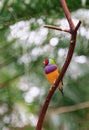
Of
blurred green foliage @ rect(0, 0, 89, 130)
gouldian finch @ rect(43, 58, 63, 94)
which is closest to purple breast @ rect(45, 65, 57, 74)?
gouldian finch @ rect(43, 58, 63, 94)

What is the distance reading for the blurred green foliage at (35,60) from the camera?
875 mm

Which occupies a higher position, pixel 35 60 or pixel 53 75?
pixel 53 75

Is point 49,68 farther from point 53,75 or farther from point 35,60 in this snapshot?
point 35,60

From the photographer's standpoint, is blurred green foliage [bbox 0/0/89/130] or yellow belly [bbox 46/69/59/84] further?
blurred green foliage [bbox 0/0/89/130]

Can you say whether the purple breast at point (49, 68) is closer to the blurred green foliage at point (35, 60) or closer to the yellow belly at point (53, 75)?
the yellow belly at point (53, 75)

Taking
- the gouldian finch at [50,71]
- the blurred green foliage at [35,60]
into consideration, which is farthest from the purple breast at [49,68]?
the blurred green foliage at [35,60]

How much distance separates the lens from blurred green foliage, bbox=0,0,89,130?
88cm

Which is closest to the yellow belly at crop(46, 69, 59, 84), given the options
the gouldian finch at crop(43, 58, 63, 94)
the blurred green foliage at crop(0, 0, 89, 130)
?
the gouldian finch at crop(43, 58, 63, 94)

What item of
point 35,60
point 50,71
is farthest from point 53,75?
point 35,60

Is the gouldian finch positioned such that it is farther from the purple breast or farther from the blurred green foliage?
the blurred green foliage

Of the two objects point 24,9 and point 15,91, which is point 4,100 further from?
point 24,9

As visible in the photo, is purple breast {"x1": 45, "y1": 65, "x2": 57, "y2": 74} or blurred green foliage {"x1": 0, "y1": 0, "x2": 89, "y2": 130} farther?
blurred green foliage {"x1": 0, "y1": 0, "x2": 89, "y2": 130}

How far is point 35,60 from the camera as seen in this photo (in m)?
0.94

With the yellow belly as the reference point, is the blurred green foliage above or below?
below
